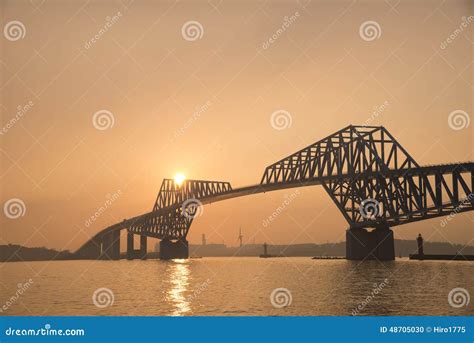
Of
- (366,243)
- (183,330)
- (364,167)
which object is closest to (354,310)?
(183,330)

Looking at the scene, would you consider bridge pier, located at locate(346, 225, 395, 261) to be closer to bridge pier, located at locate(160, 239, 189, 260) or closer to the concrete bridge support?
bridge pier, located at locate(160, 239, 189, 260)

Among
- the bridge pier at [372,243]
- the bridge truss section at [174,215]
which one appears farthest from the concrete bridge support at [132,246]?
the bridge pier at [372,243]

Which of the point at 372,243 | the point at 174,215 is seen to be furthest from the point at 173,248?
the point at 372,243

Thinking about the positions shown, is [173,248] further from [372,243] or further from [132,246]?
[372,243]

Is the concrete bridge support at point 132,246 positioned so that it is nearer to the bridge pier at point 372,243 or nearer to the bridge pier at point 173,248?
the bridge pier at point 173,248

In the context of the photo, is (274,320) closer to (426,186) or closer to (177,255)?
(426,186)
